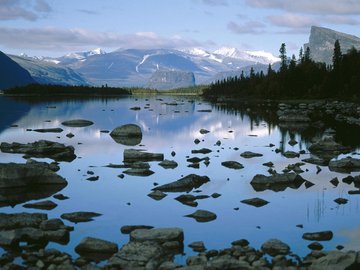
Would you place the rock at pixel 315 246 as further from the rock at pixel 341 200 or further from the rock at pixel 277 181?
the rock at pixel 277 181

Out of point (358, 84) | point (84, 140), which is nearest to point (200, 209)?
point (84, 140)

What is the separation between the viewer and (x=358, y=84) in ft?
465

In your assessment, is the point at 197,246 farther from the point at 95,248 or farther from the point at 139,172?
the point at 139,172

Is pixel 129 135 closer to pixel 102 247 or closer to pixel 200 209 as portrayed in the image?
pixel 200 209

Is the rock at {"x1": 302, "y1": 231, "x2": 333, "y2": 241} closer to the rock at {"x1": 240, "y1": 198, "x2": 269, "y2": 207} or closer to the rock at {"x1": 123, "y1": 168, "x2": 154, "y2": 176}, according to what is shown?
the rock at {"x1": 240, "y1": 198, "x2": 269, "y2": 207}

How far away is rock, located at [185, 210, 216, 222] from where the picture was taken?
21.3 meters

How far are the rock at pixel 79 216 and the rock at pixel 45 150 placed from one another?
664 inches

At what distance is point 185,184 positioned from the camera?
27.8 meters

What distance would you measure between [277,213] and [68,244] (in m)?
9.32

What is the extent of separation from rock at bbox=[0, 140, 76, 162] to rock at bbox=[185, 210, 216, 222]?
61.0 feet

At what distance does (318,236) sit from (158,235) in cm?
578

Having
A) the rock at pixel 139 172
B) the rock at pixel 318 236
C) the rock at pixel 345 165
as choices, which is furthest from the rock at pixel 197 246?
the rock at pixel 345 165

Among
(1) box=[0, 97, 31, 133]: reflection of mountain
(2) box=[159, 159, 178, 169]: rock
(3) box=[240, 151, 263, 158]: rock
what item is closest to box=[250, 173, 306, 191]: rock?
(2) box=[159, 159, 178, 169]: rock

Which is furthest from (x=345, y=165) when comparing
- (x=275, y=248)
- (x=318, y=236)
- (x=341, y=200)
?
(x=275, y=248)
